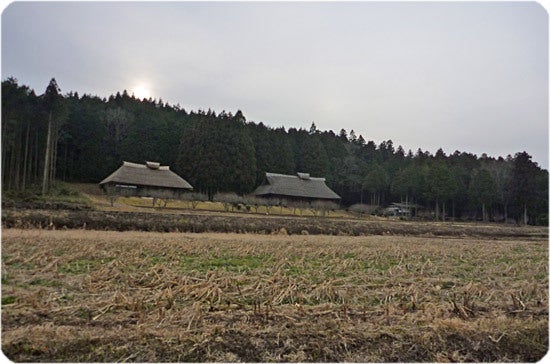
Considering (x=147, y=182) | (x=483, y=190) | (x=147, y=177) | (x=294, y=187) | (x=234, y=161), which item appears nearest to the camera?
(x=147, y=182)

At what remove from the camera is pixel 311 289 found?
586 centimetres

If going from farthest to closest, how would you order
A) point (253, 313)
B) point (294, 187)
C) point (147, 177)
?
point (294, 187)
point (147, 177)
point (253, 313)

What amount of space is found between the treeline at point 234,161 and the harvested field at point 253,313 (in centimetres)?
2155

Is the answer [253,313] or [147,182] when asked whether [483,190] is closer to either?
[147,182]

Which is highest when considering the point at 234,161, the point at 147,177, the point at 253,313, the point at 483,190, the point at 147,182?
the point at 234,161

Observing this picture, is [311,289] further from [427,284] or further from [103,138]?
[103,138]

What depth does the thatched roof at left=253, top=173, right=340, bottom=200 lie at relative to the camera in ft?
124

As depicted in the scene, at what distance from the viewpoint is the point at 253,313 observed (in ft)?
15.0

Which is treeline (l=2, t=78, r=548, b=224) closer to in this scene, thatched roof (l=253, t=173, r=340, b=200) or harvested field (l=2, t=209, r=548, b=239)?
thatched roof (l=253, t=173, r=340, b=200)

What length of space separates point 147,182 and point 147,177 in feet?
2.55

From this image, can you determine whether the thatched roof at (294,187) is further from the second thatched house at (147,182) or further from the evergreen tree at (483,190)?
the evergreen tree at (483,190)

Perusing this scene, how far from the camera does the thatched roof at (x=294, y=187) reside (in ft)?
124

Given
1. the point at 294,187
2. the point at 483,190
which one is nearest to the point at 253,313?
the point at 294,187

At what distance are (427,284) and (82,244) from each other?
7.56 meters
